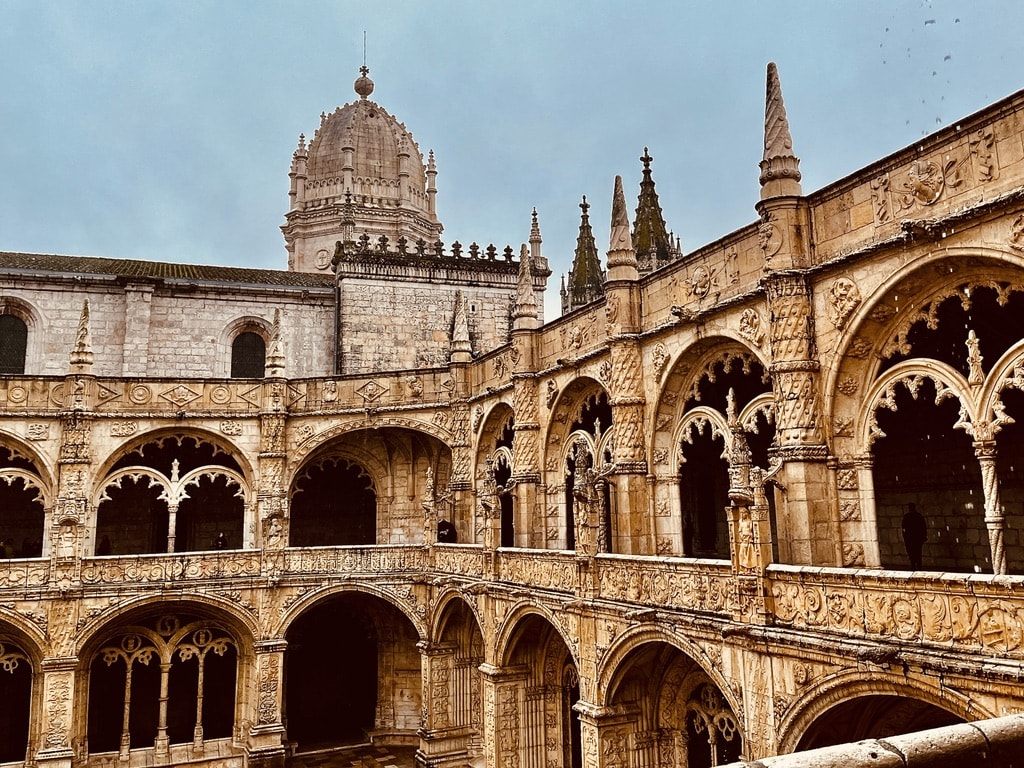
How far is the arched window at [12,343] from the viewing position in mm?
25547

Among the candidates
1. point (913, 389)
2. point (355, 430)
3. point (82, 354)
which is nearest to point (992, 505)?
point (913, 389)

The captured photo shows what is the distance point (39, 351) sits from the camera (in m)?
25.6

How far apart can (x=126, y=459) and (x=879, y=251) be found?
20680 mm

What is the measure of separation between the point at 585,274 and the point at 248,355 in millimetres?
12630

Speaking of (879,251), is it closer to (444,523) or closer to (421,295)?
(444,523)

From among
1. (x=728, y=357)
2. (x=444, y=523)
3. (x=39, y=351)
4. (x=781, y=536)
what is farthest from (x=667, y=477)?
(x=39, y=351)

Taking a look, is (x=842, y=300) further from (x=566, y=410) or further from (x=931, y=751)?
(x=931, y=751)

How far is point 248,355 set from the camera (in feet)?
92.4

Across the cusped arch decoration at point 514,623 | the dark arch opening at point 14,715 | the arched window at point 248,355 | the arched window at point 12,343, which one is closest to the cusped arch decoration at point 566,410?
the cusped arch decoration at point 514,623

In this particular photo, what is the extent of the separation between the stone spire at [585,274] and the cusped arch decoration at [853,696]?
853 inches

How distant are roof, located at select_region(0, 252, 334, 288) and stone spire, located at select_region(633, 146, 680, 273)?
1099 centimetres

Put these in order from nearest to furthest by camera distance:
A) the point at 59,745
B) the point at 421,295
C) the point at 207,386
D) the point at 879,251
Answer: the point at 879,251
the point at 59,745
the point at 207,386
the point at 421,295

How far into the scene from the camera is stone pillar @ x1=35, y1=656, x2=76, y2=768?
65.4ft

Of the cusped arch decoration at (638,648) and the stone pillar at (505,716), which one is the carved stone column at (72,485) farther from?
the cusped arch decoration at (638,648)
